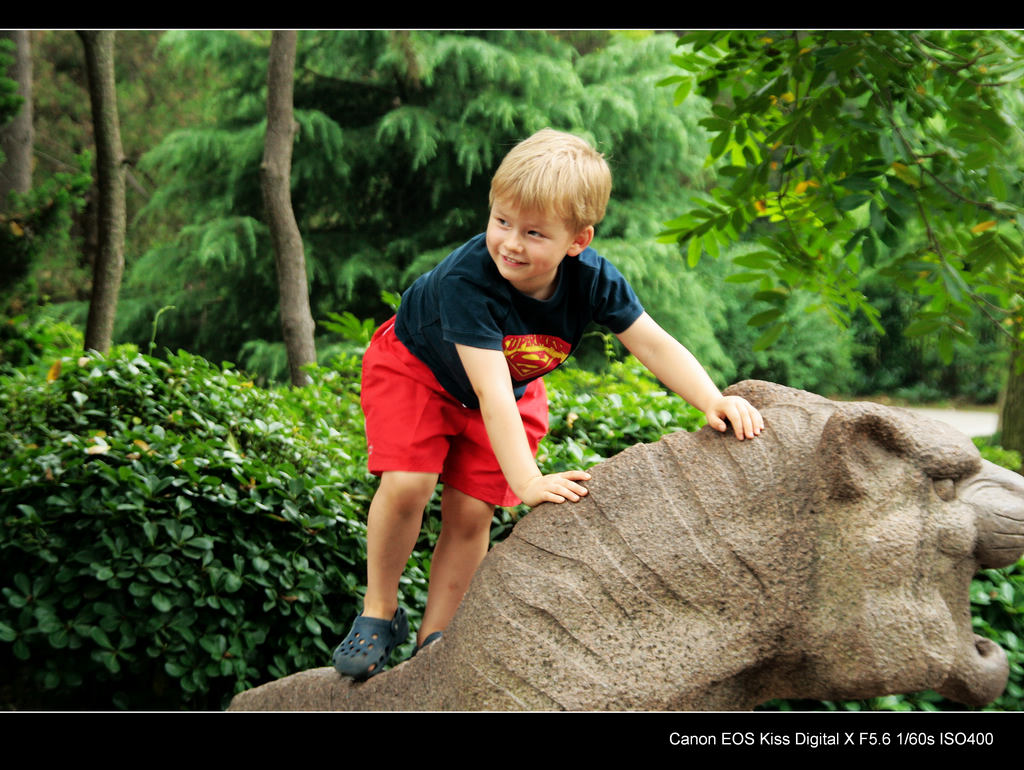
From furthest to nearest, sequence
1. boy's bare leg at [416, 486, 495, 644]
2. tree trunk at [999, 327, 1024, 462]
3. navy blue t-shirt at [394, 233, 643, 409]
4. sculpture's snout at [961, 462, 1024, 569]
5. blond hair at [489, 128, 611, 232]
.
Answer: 1. tree trunk at [999, 327, 1024, 462]
2. boy's bare leg at [416, 486, 495, 644]
3. navy blue t-shirt at [394, 233, 643, 409]
4. blond hair at [489, 128, 611, 232]
5. sculpture's snout at [961, 462, 1024, 569]

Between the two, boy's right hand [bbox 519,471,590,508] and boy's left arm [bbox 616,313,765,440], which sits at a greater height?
boy's left arm [bbox 616,313,765,440]

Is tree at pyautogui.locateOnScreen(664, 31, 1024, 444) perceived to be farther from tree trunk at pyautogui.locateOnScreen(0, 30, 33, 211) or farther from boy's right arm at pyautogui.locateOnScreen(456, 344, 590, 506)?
tree trunk at pyautogui.locateOnScreen(0, 30, 33, 211)

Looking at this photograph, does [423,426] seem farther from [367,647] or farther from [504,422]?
[367,647]

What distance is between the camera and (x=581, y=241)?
87.2 inches

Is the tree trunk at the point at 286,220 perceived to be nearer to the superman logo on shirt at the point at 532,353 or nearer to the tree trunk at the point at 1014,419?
the superman logo on shirt at the point at 532,353

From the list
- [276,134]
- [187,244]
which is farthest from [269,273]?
[276,134]

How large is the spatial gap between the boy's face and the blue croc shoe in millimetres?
1041

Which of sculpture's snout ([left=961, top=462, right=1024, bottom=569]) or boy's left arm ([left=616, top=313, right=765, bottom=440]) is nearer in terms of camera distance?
sculpture's snout ([left=961, top=462, right=1024, bottom=569])

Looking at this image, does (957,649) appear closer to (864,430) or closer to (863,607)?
(863,607)

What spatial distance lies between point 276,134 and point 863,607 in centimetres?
596

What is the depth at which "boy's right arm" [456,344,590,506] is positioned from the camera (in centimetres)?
210

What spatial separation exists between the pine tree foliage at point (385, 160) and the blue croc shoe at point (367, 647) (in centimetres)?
790

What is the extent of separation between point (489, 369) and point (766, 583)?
31.7 inches

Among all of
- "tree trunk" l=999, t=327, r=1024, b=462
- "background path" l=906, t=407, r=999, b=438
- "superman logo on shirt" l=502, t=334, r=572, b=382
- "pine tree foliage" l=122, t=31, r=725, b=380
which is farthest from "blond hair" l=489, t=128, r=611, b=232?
"background path" l=906, t=407, r=999, b=438
